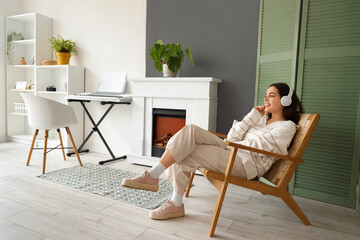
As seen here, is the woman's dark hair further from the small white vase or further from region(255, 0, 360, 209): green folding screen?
the small white vase

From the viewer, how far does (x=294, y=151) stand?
1.98 metres

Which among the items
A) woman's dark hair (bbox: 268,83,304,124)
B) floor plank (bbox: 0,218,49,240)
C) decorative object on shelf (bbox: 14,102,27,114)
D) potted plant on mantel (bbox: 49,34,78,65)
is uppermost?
potted plant on mantel (bbox: 49,34,78,65)

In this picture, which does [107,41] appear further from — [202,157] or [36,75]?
[202,157]

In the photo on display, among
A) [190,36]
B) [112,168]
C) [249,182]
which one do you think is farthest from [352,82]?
[112,168]

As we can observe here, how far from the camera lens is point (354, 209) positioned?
2375mm

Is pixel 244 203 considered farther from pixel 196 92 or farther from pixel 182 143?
pixel 196 92

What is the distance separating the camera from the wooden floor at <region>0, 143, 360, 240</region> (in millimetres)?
1801

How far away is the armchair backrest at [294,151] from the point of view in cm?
193

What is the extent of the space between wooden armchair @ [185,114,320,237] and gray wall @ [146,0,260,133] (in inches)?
46.6

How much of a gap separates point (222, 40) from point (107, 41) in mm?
1830

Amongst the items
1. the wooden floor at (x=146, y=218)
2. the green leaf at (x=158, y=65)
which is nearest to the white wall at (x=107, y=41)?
the green leaf at (x=158, y=65)

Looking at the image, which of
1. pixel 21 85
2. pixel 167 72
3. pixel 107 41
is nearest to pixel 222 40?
pixel 167 72

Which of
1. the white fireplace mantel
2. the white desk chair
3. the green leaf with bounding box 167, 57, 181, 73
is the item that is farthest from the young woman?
the white desk chair

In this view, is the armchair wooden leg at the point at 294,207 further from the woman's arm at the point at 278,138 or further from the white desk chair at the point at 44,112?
the white desk chair at the point at 44,112
